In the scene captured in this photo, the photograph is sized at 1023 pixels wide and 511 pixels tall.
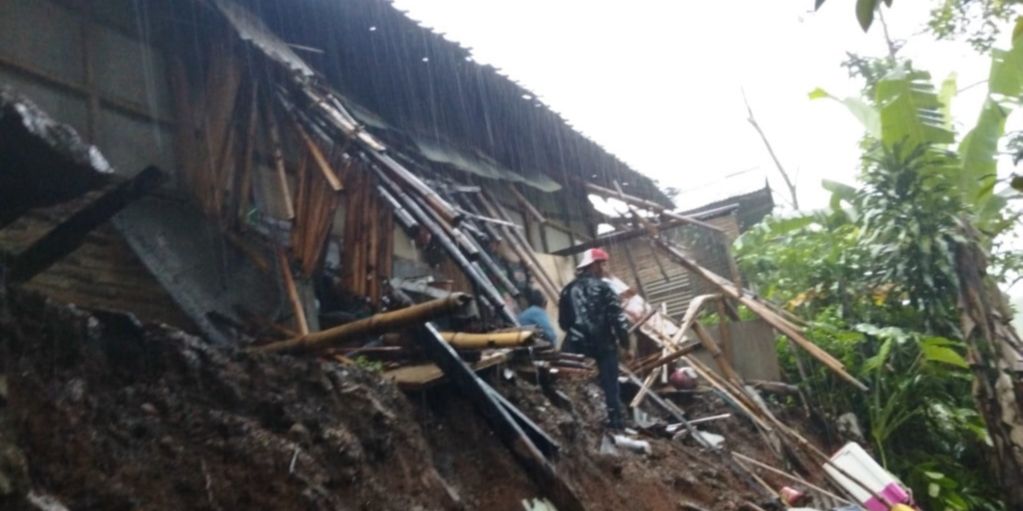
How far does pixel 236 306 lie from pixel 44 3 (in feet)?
7.41

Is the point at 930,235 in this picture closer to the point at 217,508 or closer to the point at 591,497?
the point at 591,497

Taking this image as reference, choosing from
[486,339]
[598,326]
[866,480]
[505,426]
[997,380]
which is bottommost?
[866,480]

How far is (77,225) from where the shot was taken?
327 centimetres

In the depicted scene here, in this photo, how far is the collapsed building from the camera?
12.0 feet

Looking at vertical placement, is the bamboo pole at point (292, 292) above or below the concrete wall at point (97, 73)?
below

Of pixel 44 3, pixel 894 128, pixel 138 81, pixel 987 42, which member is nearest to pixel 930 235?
pixel 894 128

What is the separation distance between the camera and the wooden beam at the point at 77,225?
3.04 metres

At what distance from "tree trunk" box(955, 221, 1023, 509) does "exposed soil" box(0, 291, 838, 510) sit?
4.86 meters

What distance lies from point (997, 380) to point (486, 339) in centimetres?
597

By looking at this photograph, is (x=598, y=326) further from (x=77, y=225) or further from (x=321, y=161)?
(x=77, y=225)

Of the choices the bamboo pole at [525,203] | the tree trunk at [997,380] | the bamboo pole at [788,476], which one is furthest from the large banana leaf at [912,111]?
the bamboo pole at [788,476]

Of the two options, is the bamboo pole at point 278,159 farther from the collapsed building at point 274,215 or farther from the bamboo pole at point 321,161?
the bamboo pole at point 321,161

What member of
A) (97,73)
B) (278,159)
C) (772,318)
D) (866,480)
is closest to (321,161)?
(278,159)

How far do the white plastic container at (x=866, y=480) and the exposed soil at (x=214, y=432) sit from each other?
315cm
